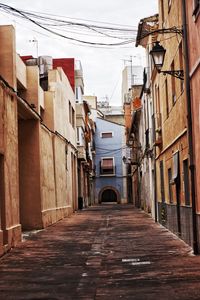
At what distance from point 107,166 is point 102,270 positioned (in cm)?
5803

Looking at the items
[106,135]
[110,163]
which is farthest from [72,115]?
[106,135]

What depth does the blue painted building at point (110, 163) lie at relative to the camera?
2665 inches

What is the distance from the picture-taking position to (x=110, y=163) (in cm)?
6812

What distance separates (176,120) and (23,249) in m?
5.42

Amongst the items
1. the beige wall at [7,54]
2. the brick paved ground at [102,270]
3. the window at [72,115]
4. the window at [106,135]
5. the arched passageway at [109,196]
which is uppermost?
the window at [106,135]

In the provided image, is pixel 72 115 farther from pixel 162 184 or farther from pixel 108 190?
pixel 108 190

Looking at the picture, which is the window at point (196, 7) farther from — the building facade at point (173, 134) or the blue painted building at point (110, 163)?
the blue painted building at point (110, 163)

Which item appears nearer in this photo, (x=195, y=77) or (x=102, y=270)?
(x=102, y=270)

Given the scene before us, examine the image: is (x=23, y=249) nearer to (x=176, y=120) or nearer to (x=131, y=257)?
(x=131, y=257)

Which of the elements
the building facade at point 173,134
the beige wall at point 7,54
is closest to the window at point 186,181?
the building facade at point 173,134

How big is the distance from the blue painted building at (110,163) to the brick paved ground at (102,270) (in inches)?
2033

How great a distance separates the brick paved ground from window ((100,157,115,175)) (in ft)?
170

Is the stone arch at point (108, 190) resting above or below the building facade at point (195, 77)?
below

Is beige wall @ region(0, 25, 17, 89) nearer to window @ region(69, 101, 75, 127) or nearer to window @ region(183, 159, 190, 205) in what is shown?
window @ region(183, 159, 190, 205)
